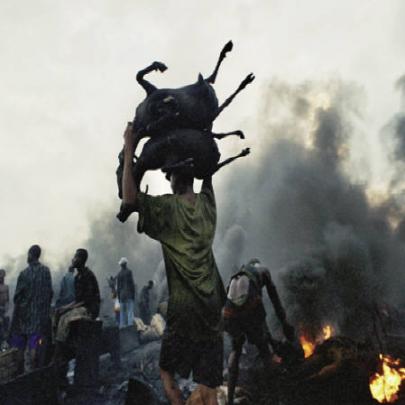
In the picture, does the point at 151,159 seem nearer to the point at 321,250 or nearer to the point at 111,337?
the point at 111,337

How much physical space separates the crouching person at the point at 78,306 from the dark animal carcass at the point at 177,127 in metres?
3.80

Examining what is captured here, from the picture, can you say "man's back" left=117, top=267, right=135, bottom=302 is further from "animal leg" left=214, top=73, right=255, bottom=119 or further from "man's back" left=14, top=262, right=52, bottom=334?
"animal leg" left=214, top=73, right=255, bottom=119

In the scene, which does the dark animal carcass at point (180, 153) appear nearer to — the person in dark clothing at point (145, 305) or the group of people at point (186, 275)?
the group of people at point (186, 275)

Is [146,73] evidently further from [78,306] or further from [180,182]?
[78,306]

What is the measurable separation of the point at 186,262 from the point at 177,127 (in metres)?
1.03

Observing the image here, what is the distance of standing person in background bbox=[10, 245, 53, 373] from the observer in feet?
18.2

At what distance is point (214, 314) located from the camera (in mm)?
2125

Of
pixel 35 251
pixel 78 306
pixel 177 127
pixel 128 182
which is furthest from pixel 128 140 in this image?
pixel 35 251

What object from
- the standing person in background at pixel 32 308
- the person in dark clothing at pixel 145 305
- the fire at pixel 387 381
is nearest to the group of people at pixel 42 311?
the standing person in background at pixel 32 308

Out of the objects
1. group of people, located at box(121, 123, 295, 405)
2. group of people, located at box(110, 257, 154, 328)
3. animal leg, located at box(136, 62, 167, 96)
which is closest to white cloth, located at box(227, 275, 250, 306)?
group of people, located at box(121, 123, 295, 405)

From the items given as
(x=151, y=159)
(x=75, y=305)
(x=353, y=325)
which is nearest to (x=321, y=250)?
(x=353, y=325)

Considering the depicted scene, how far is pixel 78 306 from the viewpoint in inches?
223

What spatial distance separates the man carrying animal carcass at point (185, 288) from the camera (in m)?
2.06

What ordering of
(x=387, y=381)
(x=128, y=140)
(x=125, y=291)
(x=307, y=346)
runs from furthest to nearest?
(x=307, y=346) → (x=125, y=291) → (x=387, y=381) → (x=128, y=140)
